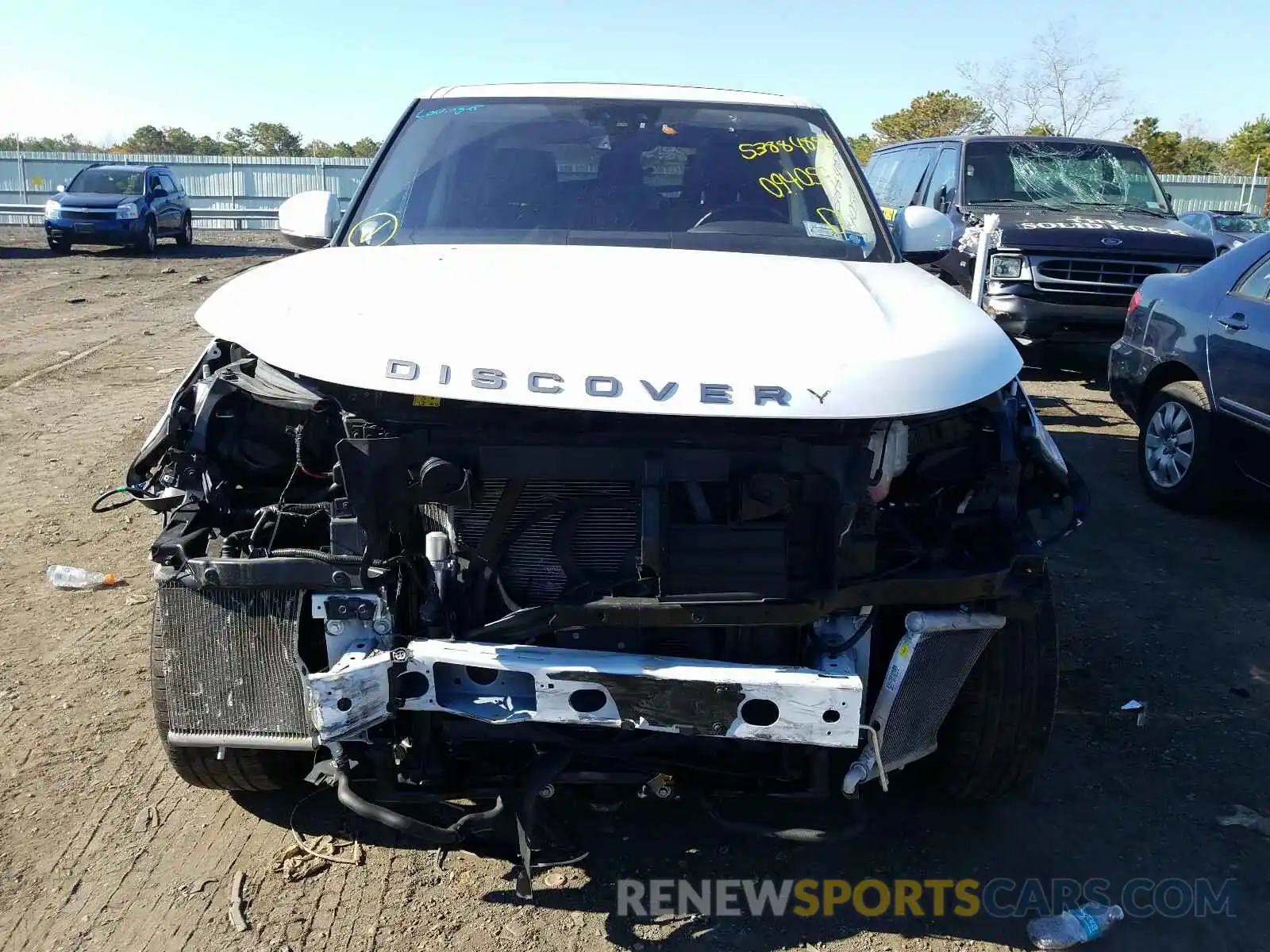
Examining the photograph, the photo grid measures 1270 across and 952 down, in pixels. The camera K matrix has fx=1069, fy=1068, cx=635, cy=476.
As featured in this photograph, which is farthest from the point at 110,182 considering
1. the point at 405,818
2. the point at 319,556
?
the point at 405,818

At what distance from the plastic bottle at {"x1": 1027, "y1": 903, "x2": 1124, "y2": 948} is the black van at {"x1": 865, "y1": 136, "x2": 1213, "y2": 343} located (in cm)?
638

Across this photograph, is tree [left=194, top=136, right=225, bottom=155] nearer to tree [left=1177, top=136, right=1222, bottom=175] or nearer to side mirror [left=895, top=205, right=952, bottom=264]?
tree [left=1177, top=136, right=1222, bottom=175]

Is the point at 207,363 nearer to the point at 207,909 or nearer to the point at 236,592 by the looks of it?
the point at 236,592

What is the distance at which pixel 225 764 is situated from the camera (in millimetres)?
2975

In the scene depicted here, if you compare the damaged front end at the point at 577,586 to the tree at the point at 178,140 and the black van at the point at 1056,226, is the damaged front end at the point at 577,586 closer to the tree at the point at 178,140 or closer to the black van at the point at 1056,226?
the black van at the point at 1056,226

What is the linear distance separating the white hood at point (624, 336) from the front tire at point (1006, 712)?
703mm

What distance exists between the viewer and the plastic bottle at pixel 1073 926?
2.73 meters

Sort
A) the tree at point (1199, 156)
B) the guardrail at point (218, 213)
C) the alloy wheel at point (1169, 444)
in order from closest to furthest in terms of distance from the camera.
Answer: the alloy wheel at point (1169, 444) < the guardrail at point (218, 213) < the tree at point (1199, 156)

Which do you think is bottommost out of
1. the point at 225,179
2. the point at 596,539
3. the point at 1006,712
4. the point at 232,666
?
the point at 1006,712

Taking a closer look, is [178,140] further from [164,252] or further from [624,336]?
[624,336]

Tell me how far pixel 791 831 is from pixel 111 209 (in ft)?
66.7

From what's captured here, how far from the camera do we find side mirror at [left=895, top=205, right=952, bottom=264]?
4.06 meters

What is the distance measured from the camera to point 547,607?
2.49m

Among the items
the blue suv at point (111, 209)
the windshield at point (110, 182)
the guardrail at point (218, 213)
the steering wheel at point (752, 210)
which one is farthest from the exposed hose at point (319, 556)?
the guardrail at point (218, 213)
